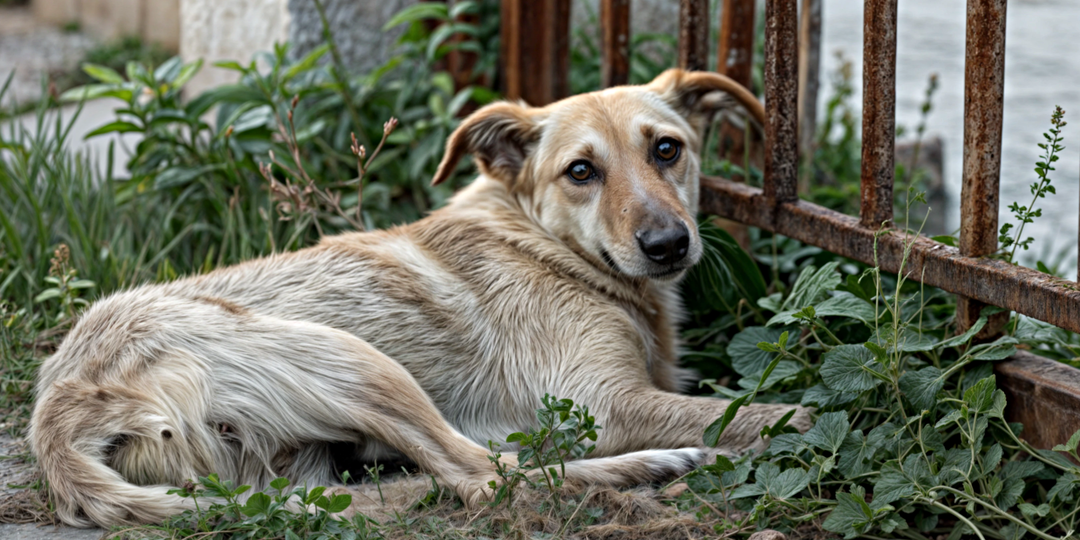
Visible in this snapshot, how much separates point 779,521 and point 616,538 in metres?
0.41

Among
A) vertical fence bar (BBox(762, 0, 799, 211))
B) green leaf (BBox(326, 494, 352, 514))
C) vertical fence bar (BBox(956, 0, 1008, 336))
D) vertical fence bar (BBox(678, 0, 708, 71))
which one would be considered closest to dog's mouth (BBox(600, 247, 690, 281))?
vertical fence bar (BBox(762, 0, 799, 211))

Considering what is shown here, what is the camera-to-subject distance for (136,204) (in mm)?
4414

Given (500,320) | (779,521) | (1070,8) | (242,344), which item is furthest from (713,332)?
(1070,8)

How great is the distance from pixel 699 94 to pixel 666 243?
0.87 m

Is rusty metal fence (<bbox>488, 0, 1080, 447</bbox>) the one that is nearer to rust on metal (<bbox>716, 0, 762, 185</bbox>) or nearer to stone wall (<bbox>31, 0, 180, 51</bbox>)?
rust on metal (<bbox>716, 0, 762, 185</bbox>)

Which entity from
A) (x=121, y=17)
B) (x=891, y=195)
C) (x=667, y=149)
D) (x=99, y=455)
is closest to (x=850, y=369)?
(x=891, y=195)

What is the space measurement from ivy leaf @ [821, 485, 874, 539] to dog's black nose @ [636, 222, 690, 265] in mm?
962

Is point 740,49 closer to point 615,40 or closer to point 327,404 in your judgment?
point 615,40

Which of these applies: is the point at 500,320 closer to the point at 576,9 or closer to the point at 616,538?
the point at 616,538

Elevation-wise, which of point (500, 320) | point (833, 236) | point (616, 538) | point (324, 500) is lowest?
point (616, 538)

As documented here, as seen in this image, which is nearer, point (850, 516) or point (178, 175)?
point (850, 516)

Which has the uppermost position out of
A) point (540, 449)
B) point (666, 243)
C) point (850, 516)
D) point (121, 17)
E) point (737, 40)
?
point (121, 17)

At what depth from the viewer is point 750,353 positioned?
295cm

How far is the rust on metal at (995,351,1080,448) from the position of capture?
95.4 inches
